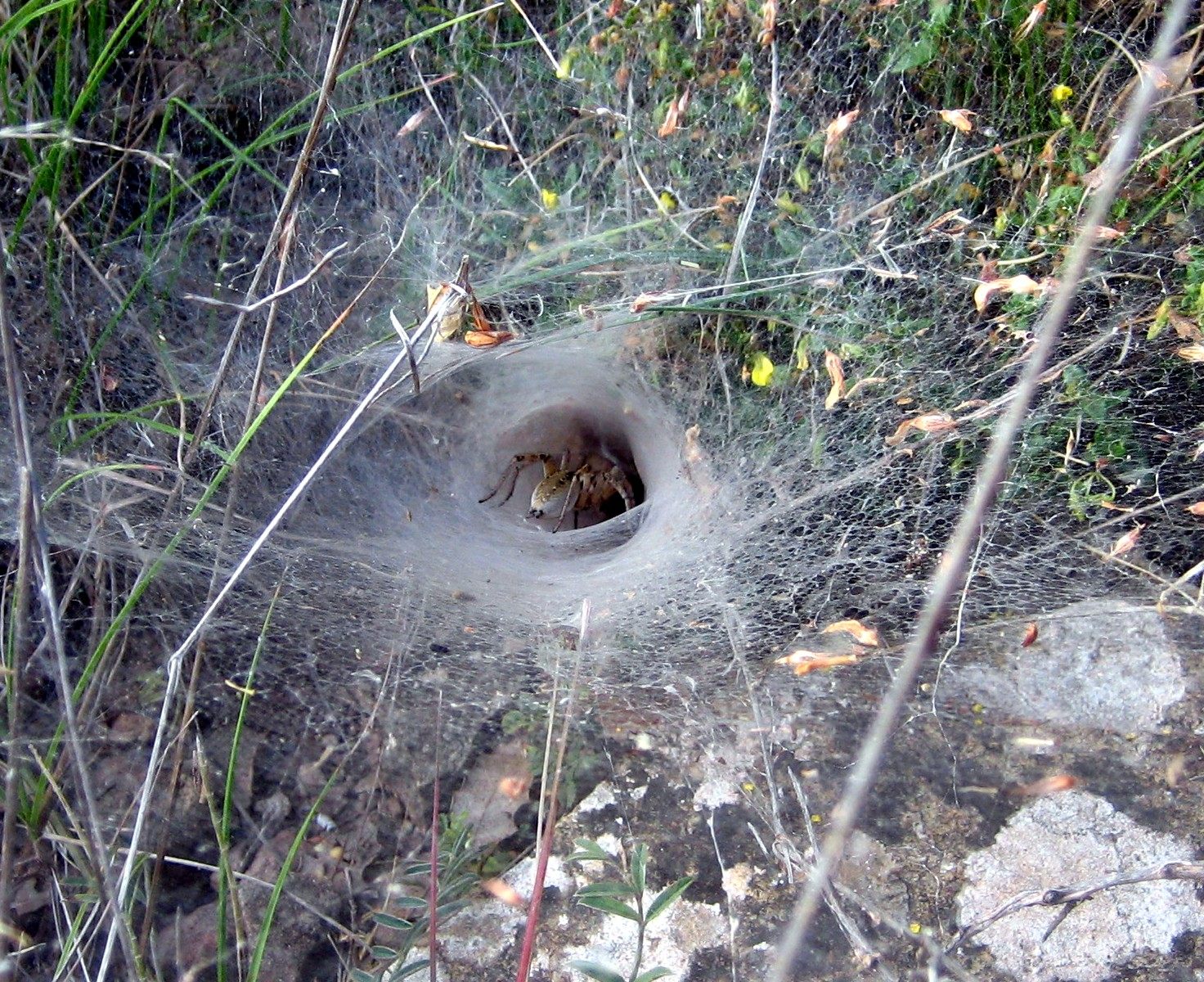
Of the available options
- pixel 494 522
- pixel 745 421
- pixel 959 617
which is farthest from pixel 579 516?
pixel 959 617

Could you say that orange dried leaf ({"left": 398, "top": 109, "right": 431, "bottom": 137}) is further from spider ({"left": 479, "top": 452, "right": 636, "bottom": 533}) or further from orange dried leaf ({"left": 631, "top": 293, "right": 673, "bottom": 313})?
spider ({"left": 479, "top": 452, "right": 636, "bottom": 533})

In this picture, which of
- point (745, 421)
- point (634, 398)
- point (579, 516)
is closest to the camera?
point (745, 421)

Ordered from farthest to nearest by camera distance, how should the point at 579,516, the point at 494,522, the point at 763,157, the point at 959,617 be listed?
1. the point at 579,516
2. the point at 494,522
3. the point at 763,157
4. the point at 959,617

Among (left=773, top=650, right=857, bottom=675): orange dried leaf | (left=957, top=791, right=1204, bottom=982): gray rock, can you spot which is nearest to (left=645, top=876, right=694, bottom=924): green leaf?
(left=773, top=650, right=857, bottom=675): orange dried leaf

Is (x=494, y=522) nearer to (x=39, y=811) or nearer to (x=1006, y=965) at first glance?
(x=39, y=811)

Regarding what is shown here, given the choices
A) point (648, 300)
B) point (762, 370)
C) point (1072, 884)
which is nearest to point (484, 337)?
point (648, 300)

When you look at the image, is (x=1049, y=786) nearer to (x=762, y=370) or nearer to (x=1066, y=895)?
(x=1066, y=895)
